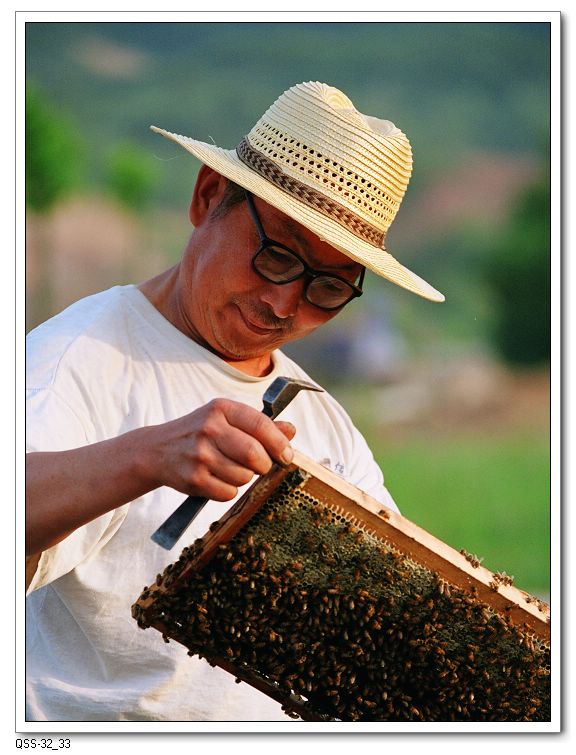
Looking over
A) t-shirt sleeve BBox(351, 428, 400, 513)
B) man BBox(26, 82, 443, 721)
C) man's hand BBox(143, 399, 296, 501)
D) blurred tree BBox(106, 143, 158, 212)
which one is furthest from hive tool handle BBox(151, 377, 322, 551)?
blurred tree BBox(106, 143, 158, 212)

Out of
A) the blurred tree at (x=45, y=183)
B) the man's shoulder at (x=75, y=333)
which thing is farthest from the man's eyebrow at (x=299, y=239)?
the blurred tree at (x=45, y=183)

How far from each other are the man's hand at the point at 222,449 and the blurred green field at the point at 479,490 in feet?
12.1

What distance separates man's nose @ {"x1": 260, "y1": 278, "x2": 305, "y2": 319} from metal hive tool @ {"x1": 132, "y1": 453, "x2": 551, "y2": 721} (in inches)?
25.2

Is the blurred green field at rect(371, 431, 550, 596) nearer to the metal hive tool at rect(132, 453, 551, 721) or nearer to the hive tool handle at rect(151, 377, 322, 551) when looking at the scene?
the metal hive tool at rect(132, 453, 551, 721)

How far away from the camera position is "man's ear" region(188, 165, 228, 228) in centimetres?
248

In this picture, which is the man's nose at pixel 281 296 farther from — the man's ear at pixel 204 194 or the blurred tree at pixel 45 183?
the blurred tree at pixel 45 183

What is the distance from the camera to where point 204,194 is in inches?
99.2

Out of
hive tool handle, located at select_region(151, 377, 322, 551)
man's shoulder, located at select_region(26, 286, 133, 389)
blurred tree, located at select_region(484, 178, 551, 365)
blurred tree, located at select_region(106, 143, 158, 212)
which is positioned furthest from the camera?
blurred tree, located at select_region(106, 143, 158, 212)

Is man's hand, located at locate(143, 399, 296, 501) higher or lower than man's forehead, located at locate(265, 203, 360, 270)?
lower

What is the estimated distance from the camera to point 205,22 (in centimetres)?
287
